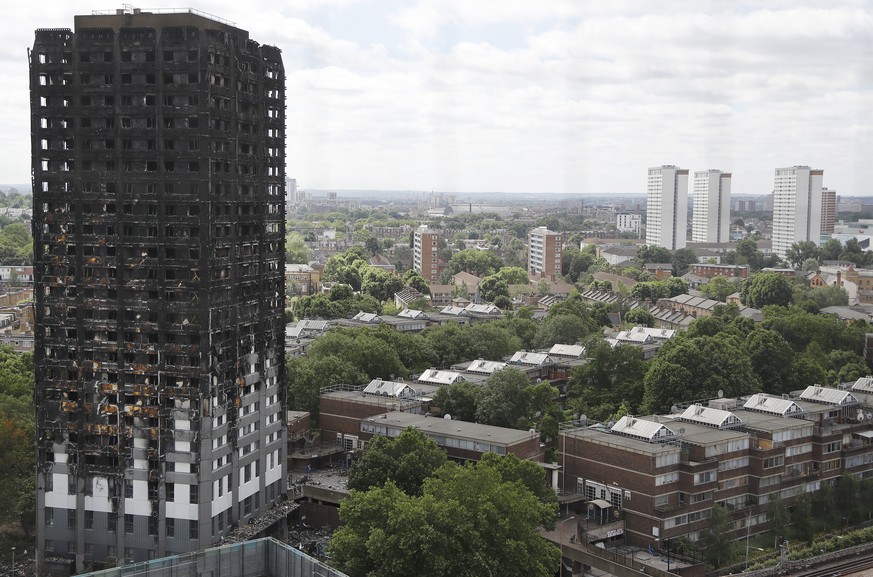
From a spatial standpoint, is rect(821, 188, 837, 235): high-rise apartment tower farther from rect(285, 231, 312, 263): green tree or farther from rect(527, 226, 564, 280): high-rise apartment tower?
rect(285, 231, 312, 263): green tree

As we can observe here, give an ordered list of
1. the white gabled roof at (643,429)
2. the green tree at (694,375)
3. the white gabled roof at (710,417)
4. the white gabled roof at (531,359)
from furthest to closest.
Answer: the white gabled roof at (531,359) → the green tree at (694,375) → the white gabled roof at (710,417) → the white gabled roof at (643,429)

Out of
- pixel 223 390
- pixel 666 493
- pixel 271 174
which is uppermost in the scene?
pixel 271 174

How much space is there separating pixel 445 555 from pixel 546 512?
344 centimetres

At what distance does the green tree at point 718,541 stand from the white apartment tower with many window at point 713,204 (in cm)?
10875

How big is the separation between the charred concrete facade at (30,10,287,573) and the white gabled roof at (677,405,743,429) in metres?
13.2

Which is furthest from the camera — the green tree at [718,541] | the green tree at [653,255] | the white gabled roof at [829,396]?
the green tree at [653,255]

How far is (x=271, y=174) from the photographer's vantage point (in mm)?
27734

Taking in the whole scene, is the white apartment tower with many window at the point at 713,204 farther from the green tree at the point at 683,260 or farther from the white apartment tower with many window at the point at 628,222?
the white apartment tower with many window at the point at 628,222

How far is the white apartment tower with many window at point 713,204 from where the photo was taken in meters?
131

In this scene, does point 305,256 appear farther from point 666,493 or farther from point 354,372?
point 666,493

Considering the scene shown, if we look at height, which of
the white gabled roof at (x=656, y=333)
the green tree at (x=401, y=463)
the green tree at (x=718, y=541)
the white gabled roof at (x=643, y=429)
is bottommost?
the green tree at (x=718, y=541)

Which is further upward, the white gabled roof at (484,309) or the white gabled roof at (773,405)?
the white gabled roof at (773,405)

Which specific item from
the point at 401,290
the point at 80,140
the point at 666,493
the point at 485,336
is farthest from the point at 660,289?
the point at 80,140

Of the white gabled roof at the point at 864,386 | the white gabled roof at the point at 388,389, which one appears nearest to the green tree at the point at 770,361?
the white gabled roof at the point at 864,386
